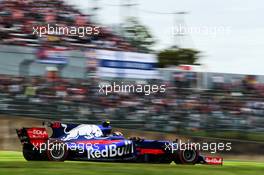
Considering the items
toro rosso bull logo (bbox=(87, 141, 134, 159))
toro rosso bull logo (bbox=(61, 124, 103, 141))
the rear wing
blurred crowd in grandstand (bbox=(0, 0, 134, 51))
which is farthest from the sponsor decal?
blurred crowd in grandstand (bbox=(0, 0, 134, 51))

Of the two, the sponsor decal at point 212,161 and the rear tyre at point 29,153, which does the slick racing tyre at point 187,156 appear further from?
the rear tyre at point 29,153

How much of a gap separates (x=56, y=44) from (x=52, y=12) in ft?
4.02

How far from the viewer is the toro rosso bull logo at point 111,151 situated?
12.7 meters

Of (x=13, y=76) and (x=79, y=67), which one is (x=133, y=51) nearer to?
(x=79, y=67)

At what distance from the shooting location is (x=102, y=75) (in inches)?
721

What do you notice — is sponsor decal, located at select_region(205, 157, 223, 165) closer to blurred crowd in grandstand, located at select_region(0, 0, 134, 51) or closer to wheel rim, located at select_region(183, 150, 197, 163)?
wheel rim, located at select_region(183, 150, 197, 163)

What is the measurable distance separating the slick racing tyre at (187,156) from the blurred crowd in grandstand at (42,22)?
21.5ft

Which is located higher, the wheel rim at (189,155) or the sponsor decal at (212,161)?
the wheel rim at (189,155)

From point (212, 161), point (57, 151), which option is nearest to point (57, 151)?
point (57, 151)

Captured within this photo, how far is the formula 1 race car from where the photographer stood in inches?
479

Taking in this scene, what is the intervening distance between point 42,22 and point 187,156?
7.30 meters

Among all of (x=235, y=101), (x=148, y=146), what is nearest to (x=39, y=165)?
(x=148, y=146)

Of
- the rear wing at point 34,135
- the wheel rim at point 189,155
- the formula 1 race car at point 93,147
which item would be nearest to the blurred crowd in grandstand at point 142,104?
the formula 1 race car at point 93,147

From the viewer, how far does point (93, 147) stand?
12.7m
